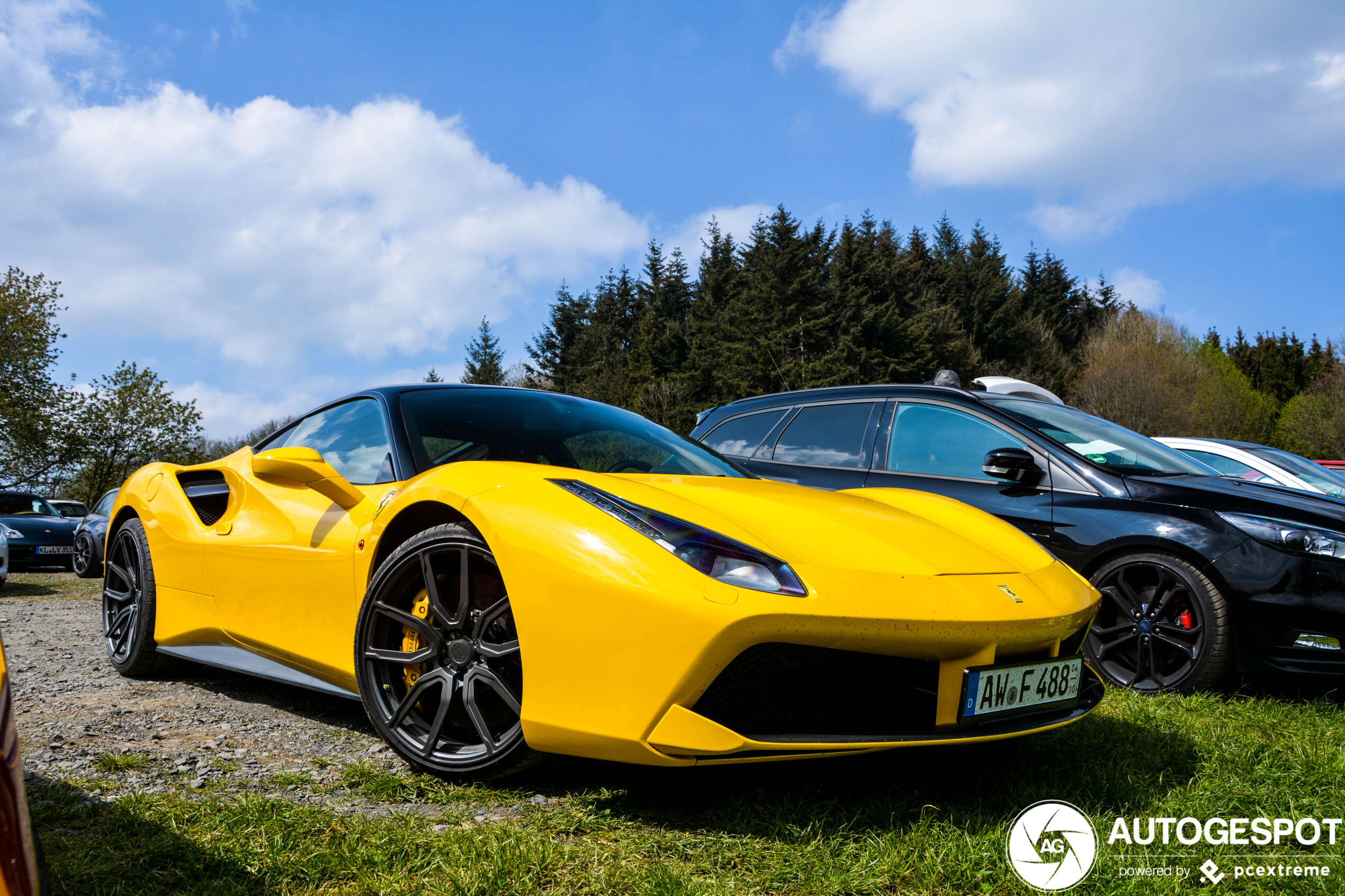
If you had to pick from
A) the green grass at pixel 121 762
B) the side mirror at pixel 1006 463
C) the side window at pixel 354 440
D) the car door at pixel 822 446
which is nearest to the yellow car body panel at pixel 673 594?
the side window at pixel 354 440

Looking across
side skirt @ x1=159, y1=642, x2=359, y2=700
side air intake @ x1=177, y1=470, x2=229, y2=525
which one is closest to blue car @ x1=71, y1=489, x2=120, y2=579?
side air intake @ x1=177, y1=470, x2=229, y2=525

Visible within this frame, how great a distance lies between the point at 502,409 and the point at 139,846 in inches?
69.0

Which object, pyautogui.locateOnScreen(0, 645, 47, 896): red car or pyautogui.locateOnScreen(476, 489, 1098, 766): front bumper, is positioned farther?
pyautogui.locateOnScreen(476, 489, 1098, 766): front bumper

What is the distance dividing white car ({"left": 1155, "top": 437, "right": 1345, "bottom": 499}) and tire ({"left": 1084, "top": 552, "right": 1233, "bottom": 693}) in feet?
12.6

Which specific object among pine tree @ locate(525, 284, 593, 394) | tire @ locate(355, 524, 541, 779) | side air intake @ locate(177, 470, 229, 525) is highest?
pine tree @ locate(525, 284, 593, 394)

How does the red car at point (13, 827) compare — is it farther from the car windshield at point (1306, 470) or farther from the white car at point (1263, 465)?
the car windshield at point (1306, 470)

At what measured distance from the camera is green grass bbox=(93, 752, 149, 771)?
8.39 feet

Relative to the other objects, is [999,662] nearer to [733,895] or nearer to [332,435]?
[733,895]

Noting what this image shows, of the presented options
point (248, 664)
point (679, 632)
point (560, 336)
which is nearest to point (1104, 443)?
point (679, 632)

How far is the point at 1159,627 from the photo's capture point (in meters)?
3.96

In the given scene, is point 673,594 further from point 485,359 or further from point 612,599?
point 485,359

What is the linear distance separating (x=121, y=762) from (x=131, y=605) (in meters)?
1.77

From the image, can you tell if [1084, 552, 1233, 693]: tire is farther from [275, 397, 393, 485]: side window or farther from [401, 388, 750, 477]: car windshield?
[275, 397, 393, 485]: side window

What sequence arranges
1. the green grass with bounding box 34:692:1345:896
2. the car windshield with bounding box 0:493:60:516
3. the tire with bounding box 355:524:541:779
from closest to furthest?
the green grass with bounding box 34:692:1345:896, the tire with bounding box 355:524:541:779, the car windshield with bounding box 0:493:60:516
